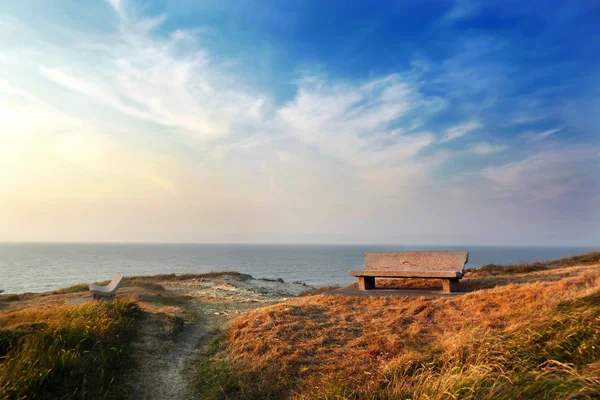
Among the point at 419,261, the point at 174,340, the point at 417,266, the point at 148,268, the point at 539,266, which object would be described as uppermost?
the point at 419,261

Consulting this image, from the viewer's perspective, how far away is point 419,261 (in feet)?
43.0

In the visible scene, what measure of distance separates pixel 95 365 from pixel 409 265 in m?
10.1

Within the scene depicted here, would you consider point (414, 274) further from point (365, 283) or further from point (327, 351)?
point (327, 351)

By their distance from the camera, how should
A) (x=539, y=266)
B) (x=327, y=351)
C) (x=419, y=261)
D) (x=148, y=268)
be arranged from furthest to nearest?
(x=148, y=268) → (x=539, y=266) → (x=419, y=261) → (x=327, y=351)

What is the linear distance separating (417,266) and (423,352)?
7.40 m

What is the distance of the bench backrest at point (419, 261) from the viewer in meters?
12.5

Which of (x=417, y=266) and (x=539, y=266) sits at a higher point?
(x=417, y=266)

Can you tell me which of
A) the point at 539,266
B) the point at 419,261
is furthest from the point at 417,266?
the point at 539,266

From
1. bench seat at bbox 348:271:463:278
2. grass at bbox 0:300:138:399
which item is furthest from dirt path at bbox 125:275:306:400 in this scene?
bench seat at bbox 348:271:463:278

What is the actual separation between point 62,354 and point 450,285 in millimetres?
10232

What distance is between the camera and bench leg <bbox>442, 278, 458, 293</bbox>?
11.7 meters

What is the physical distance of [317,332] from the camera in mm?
7910

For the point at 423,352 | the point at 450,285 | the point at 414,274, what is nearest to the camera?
the point at 423,352

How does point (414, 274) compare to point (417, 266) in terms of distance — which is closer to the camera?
point (414, 274)
